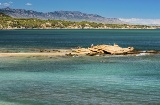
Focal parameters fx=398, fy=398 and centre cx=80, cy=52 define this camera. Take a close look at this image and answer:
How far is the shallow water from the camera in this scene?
38.4 meters

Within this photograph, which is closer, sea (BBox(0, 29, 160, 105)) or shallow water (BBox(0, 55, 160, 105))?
sea (BBox(0, 29, 160, 105))

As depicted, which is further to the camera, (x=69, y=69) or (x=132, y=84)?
(x=69, y=69)

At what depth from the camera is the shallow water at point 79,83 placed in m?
38.4

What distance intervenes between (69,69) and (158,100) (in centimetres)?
2619

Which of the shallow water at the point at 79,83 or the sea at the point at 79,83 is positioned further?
the shallow water at the point at 79,83

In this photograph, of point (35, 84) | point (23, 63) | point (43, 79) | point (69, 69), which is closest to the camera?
point (35, 84)

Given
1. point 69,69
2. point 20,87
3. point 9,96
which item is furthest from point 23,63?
point 9,96

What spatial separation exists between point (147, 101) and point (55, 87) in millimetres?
11743

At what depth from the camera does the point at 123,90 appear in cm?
4288

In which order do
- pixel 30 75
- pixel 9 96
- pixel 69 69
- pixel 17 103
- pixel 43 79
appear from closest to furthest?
pixel 17 103 < pixel 9 96 < pixel 43 79 < pixel 30 75 < pixel 69 69

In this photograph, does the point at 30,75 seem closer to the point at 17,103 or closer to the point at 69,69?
the point at 69,69

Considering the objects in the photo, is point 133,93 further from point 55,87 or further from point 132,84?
point 55,87

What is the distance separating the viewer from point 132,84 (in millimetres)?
46750

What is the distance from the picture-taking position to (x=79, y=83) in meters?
47.6
